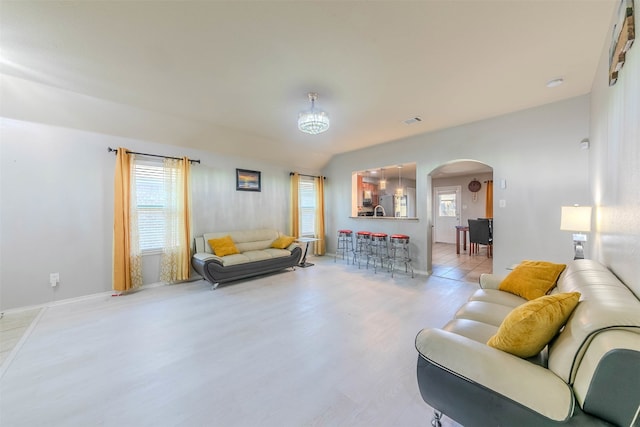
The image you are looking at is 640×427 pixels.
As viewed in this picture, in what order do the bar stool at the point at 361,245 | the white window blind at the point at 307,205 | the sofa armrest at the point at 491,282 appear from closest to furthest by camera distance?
the sofa armrest at the point at 491,282
the bar stool at the point at 361,245
the white window blind at the point at 307,205

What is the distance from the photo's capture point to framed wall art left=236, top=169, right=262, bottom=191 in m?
5.24

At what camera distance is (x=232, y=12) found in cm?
177

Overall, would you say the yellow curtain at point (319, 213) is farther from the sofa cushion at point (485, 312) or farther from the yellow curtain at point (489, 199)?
the yellow curtain at point (489, 199)

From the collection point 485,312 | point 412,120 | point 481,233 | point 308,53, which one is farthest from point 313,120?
point 481,233

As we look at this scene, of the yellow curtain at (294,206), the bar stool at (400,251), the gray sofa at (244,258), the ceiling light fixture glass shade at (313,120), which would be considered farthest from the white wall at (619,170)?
the yellow curtain at (294,206)

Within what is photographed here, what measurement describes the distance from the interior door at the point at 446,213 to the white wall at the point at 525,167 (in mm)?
4601

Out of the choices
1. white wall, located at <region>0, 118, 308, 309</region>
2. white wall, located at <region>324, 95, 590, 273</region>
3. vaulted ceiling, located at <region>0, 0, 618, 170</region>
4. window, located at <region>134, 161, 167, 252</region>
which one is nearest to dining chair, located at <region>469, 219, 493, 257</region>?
white wall, located at <region>324, 95, 590, 273</region>

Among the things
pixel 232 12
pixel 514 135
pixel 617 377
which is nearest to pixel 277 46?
pixel 232 12

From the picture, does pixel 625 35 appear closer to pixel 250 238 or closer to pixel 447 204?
pixel 250 238

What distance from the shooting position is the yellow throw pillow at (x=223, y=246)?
14.6 ft

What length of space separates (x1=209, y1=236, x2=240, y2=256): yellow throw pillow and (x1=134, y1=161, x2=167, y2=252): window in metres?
0.84

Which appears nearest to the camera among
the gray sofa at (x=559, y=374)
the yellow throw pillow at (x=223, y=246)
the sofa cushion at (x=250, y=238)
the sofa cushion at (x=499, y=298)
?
the gray sofa at (x=559, y=374)

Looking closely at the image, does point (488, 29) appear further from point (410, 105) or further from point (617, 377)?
point (617, 377)

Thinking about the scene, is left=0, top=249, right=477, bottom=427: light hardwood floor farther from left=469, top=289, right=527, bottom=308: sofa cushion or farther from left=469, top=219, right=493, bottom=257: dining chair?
left=469, top=219, right=493, bottom=257: dining chair
